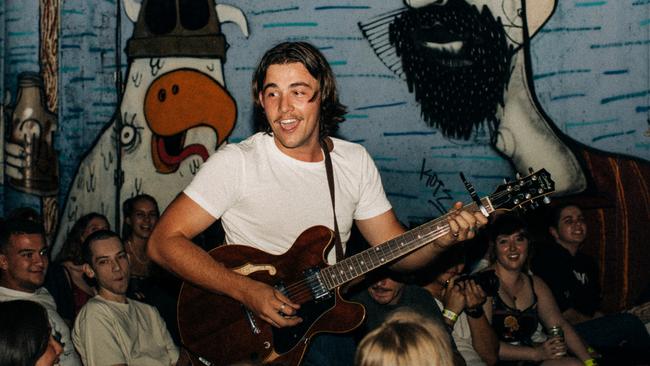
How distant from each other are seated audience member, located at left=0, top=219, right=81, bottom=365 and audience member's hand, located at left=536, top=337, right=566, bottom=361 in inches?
114

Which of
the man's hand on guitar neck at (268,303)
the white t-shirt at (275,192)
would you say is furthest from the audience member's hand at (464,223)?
the man's hand on guitar neck at (268,303)

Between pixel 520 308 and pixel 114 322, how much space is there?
2683 mm

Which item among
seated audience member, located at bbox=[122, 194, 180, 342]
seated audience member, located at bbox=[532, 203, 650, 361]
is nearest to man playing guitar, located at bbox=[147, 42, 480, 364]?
seated audience member, located at bbox=[122, 194, 180, 342]

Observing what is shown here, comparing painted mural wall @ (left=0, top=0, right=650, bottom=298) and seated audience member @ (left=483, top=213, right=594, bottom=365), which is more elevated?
painted mural wall @ (left=0, top=0, right=650, bottom=298)

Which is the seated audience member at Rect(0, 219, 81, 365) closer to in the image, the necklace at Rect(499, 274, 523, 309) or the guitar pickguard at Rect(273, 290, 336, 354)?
the guitar pickguard at Rect(273, 290, 336, 354)

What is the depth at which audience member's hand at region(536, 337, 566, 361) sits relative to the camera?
5.79m

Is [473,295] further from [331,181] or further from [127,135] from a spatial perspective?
[127,135]

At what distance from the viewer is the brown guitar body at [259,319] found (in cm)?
394

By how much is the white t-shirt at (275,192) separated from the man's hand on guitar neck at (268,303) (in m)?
0.24

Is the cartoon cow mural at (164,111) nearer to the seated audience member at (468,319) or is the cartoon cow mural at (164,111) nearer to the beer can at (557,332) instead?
the seated audience member at (468,319)

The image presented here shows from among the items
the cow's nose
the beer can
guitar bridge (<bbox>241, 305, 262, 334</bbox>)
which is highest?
the cow's nose

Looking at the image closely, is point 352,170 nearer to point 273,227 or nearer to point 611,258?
point 273,227

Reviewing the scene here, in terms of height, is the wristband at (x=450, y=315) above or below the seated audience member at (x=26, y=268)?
below

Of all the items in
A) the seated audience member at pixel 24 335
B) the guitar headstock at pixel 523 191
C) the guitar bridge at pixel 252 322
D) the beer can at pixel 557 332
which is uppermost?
the guitar headstock at pixel 523 191
